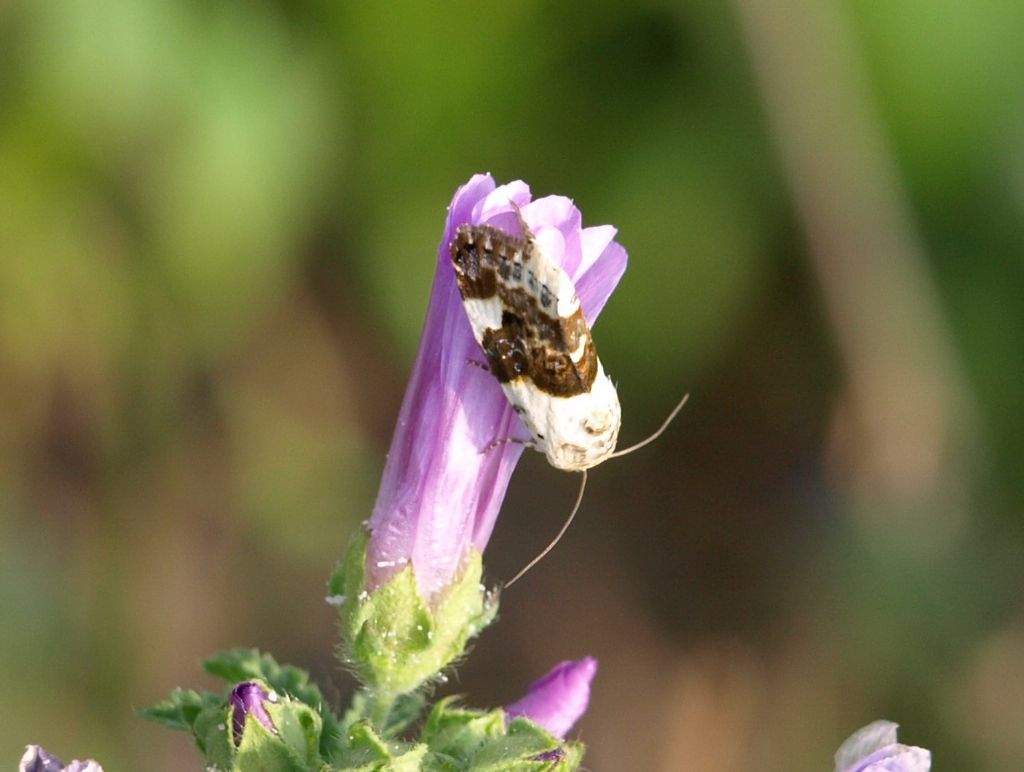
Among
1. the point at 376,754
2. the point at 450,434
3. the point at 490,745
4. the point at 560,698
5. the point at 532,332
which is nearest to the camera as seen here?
the point at 376,754

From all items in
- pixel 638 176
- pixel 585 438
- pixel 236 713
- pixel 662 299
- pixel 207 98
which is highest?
pixel 207 98

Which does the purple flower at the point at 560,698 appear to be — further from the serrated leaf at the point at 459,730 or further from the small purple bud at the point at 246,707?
the small purple bud at the point at 246,707

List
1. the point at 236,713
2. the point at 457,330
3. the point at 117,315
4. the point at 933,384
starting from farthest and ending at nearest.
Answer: the point at 933,384 < the point at 117,315 < the point at 457,330 < the point at 236,713

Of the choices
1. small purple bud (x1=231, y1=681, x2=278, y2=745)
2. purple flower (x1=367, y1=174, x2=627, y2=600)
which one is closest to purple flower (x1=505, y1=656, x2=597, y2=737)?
purple flower (x1=367, y1=174, x2=627, y2=600)

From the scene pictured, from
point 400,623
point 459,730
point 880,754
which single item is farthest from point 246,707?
point 880,754

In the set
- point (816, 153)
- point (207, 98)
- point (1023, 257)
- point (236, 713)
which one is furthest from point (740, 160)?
point (236, 713)

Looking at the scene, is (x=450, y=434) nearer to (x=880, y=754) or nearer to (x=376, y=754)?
(x=376, y=754)

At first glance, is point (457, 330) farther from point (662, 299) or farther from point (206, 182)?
point (662, 299)

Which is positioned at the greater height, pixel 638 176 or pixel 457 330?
pixel 638 176
